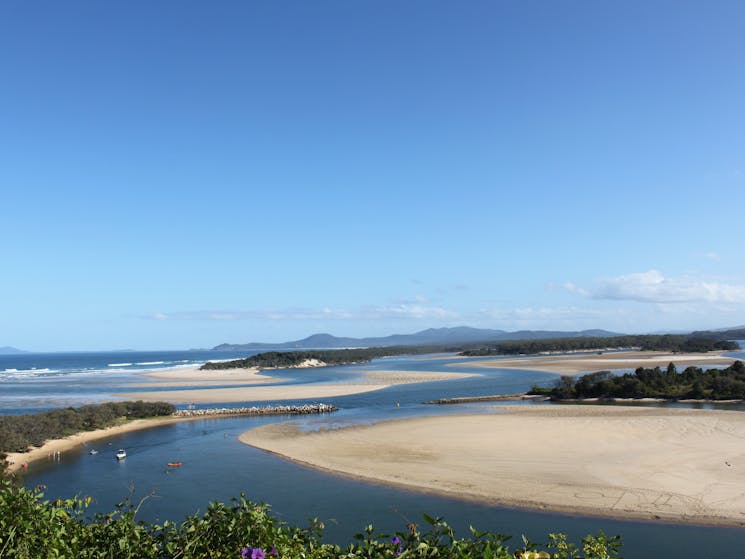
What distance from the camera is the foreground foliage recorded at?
14.6ft

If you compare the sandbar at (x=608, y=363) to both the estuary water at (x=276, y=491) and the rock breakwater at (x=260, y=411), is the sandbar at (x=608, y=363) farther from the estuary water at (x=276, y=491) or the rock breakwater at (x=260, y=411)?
the estuary water at (x=276, y=491)

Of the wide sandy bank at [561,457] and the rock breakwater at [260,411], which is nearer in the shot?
the wide sandy bank at [561,457]

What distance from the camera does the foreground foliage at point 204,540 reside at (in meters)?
4.45

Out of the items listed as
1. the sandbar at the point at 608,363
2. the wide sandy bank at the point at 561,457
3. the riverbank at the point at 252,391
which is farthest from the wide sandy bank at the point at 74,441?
the sandbar at the point at 608,363

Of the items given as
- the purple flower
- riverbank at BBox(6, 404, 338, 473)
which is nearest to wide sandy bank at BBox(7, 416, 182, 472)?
riverbank at BBox(6, 404, 338, 473)

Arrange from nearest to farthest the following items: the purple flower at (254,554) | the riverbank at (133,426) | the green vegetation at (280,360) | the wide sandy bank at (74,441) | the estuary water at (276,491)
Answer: the purple flower at (254,554) → the estuary water at (276,491) → the wide sandy bank at (74,441) → the riverbank at (133,426) → the green vegetation at (280,360)

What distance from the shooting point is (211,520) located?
5.26 meters

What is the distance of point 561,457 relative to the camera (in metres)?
23.2

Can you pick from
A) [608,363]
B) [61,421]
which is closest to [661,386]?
[608,363]

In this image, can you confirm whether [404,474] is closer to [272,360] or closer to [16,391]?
[16,391]

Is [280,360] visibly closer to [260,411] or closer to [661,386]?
[260,411]

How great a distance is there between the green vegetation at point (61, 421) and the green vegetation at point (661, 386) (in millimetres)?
30963

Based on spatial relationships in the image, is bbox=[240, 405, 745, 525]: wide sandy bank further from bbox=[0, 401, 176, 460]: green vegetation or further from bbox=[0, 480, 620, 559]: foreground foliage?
bbox=[0, 480, 620, 559]: foreground foliage

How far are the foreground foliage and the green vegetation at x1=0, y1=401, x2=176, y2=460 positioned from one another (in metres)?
24.7
